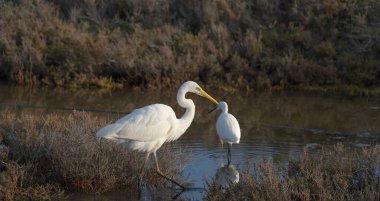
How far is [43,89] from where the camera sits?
54.1 ft

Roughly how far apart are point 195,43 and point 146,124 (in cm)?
1040

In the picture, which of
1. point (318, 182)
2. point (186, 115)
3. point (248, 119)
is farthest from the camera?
point (248, 119)

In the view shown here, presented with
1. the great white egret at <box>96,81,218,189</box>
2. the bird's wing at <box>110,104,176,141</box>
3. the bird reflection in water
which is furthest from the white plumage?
the bird's wing at <box>110,104,176,141</box>

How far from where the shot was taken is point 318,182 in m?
6.59

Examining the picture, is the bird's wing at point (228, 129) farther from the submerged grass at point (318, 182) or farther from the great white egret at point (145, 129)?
the submerged grass at point (318, 182)

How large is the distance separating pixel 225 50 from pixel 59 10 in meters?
6.09

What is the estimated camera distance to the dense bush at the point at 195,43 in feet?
56.9

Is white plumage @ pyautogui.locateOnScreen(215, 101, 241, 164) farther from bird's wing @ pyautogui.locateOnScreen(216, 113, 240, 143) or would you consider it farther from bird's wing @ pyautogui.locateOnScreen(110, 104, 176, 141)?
bird's wing @ pyautogui.locateOnScreen(110, 104, 176, 141)

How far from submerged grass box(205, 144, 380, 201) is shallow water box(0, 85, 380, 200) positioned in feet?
4.56

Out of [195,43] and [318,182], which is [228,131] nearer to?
[318,182]

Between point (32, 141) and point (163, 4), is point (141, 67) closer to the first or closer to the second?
point (163, 4)

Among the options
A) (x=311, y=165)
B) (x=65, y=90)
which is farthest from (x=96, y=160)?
(x=65, y=90)

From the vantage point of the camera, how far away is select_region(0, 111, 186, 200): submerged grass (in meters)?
7.82

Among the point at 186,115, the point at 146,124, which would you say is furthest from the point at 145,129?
the point at 186,115
